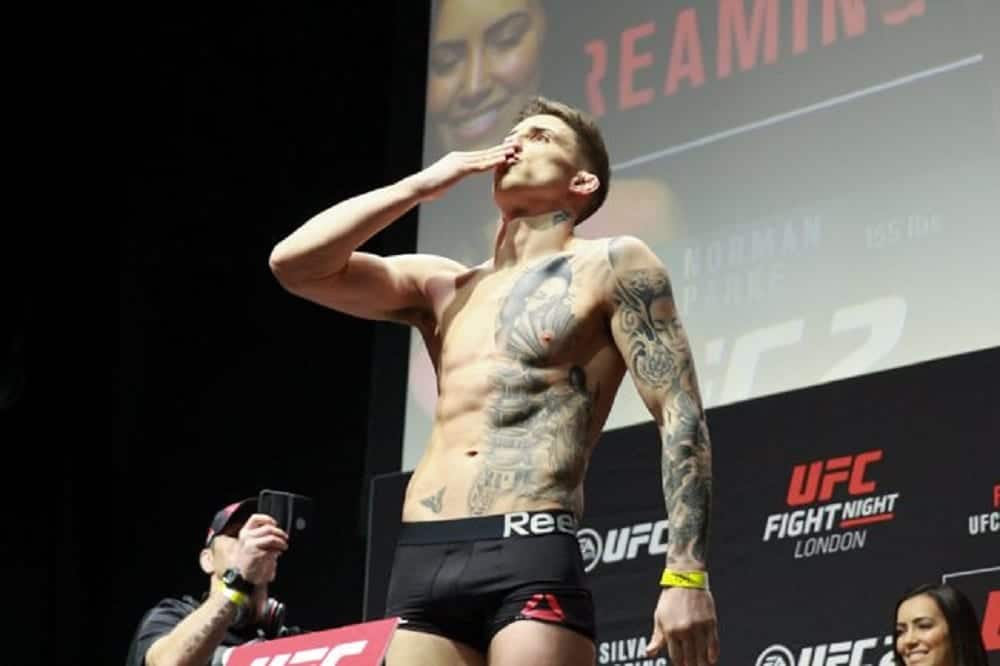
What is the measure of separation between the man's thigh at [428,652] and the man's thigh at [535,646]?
0.06 meters

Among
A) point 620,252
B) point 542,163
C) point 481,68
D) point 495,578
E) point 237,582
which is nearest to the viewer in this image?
point 495,578

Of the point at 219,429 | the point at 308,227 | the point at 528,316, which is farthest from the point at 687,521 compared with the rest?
the point at 219,429

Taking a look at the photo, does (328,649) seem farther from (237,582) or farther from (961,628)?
(961,628)

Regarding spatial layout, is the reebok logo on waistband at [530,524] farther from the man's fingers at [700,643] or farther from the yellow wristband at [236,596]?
the yellow wristband at [236,596]

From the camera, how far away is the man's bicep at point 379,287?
316 centimetres

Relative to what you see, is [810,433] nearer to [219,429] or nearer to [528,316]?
[528,316]

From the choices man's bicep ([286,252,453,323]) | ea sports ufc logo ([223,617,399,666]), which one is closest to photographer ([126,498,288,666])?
ea sports ufc logo ([223,617,399,666])

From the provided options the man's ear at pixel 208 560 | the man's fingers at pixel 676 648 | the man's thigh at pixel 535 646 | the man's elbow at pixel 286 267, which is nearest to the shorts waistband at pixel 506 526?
the man's thigh at pixel 535 646

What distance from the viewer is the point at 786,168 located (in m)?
5.59

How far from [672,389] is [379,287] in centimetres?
59

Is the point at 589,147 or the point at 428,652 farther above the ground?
the point at 589,147

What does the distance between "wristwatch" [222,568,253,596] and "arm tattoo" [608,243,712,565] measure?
0.98 meters

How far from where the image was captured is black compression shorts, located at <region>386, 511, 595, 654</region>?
279 centimetres

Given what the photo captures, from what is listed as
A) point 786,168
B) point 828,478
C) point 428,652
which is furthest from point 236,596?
point 786,168
